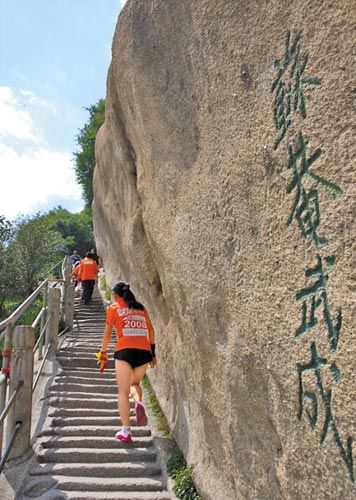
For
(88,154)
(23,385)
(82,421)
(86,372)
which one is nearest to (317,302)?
(23,385)

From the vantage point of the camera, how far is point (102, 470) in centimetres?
409

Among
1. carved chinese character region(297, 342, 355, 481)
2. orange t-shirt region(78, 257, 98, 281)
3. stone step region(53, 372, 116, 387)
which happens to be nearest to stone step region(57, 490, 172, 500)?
stone step region(53, 372, 116, 387)

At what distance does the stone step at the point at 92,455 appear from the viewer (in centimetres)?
420

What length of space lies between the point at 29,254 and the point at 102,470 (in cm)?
1487

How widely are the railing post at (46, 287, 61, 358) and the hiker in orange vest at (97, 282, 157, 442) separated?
77.9 inches

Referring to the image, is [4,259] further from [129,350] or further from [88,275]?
[129,350]

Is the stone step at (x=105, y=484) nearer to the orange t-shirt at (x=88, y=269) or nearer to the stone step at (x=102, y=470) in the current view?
the stone step at (x=102, y=470)

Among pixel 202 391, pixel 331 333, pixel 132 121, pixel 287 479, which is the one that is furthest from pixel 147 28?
pixel 287 479

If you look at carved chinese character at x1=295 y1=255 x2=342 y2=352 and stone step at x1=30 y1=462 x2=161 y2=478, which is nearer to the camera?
carved chinese character at x1=295 y1=255 x2=342 y2=352

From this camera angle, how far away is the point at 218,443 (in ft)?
10.9

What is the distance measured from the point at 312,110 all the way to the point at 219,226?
39.6 inches

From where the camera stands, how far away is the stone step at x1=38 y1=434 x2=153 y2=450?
4.39 meters

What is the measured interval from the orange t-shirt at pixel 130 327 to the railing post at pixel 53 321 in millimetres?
2064

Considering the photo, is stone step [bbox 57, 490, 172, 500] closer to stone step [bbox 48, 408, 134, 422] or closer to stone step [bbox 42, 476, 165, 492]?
stone step [bbox 42, 476, 165, 492]
